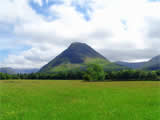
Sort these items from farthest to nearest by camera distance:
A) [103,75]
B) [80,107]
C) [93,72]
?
[103,75] < [93,72] < [80,107]

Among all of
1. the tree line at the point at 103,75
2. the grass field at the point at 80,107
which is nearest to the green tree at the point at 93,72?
the tree line at the point at 103,75

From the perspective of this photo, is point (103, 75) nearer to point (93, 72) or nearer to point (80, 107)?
point (93, 72)

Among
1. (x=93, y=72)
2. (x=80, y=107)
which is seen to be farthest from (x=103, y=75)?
(x=80, y=107)

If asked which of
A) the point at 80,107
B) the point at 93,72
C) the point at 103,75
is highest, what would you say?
the point at 93,72

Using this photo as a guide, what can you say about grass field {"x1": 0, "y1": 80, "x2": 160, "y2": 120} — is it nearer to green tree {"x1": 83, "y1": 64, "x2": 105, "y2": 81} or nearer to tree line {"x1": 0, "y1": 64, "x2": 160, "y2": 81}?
green tree {"x1": 83, "y1": 64, "x2": 105, "y2": 81}

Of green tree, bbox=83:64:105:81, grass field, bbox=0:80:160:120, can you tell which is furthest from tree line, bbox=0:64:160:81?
grass field, bbox=0:80:160:120

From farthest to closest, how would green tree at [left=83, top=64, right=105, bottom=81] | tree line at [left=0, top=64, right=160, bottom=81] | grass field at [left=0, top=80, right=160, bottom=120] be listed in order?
1. tree line at [left=0, top=64, right=160, bottom=81]
2. green tree at [left=83, top=64, right=105, bottom=81]
3. grass field at [left=0, top=80, right=160, bottom=120]

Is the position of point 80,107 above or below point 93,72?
below

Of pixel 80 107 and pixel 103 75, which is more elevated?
pixel 103 75

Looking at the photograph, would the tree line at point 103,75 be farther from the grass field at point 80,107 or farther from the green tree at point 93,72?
the grass field at point 80,107

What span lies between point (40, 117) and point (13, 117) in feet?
8.41

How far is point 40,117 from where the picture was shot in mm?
12891

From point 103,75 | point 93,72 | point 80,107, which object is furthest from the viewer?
point 103,75

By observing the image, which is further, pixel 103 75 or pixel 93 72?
pixel 103 75
